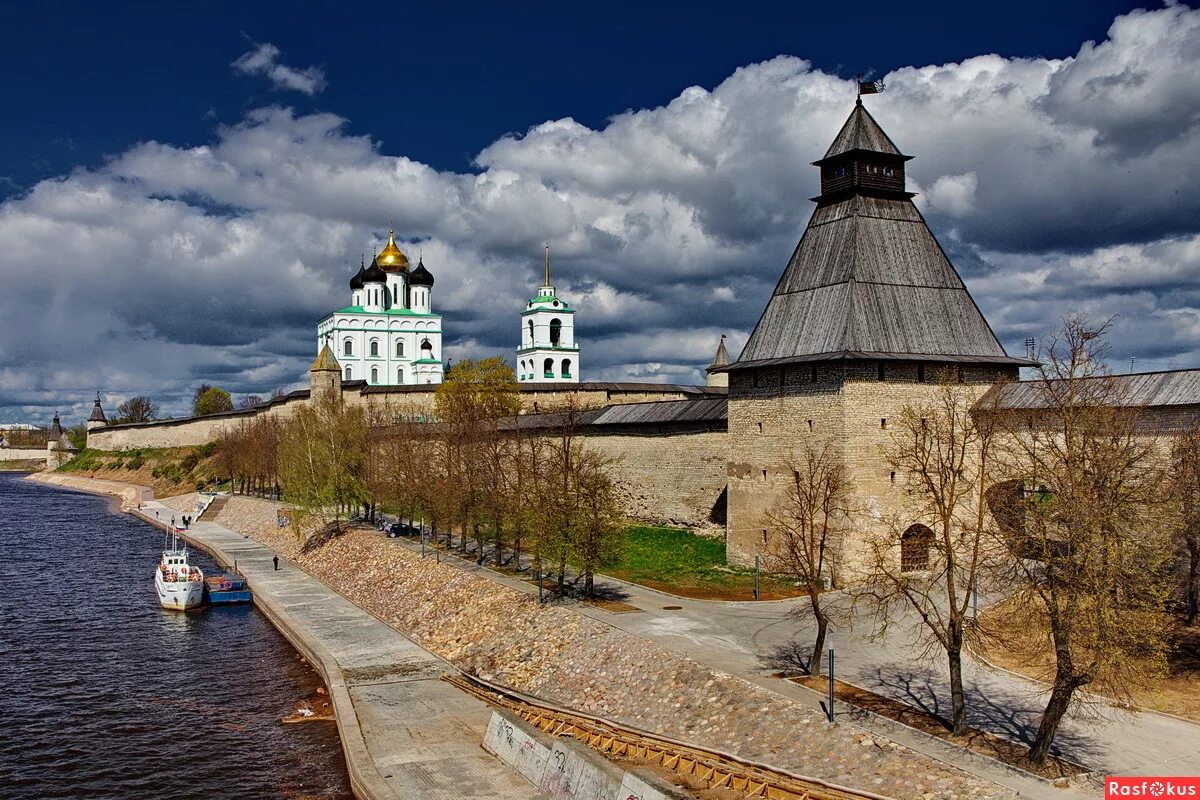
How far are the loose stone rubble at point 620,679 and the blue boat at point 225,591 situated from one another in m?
3.25

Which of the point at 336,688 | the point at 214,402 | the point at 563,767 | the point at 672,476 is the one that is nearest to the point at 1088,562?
the point at 563,767

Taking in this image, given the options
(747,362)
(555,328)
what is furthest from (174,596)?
(555,328)

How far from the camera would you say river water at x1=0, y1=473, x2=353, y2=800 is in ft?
52.2

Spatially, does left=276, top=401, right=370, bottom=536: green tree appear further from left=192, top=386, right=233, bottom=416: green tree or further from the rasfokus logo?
left=192, top=386, right=233, bottom=416: green tree

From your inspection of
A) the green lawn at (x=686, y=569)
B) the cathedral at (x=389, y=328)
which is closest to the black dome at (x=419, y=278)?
the cathedral at (x=389, y=328)

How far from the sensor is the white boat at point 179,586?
29.8 meters

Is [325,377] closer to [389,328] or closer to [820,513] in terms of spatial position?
[389,328]

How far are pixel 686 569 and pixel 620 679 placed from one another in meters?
8.51

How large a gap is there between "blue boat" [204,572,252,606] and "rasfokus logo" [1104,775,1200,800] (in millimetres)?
26797

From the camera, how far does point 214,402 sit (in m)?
111

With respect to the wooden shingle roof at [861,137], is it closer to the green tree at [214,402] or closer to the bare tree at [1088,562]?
the bare tree at [1088,562]

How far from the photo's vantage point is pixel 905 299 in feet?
77.8

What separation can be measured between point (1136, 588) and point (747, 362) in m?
14.1

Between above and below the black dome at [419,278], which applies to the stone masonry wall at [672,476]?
below
